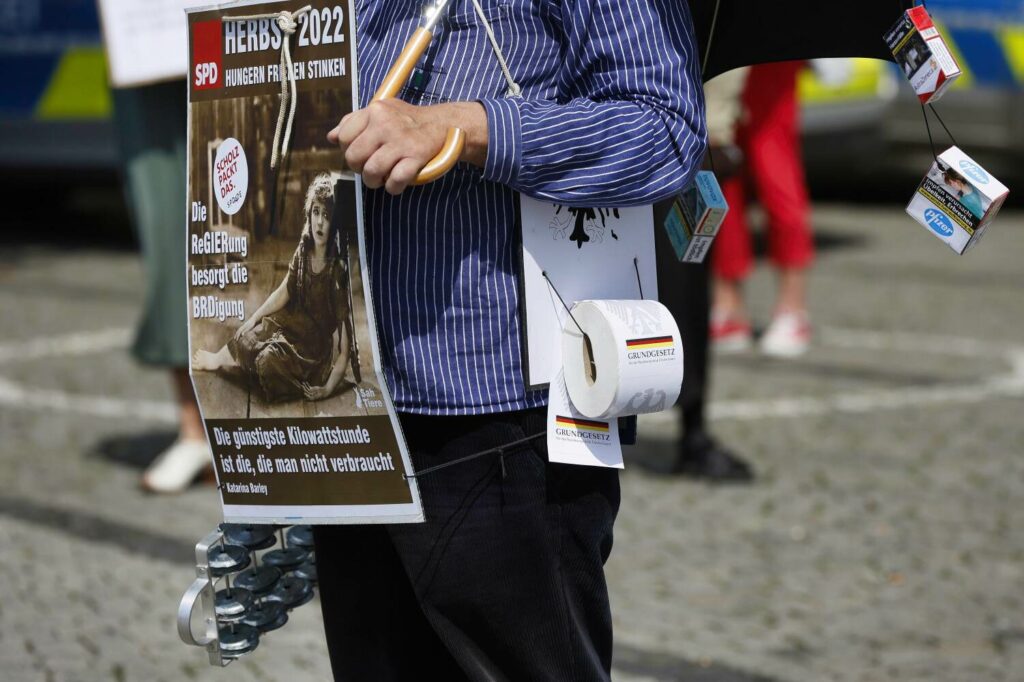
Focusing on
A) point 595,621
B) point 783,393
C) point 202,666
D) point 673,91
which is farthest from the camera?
point 783,393

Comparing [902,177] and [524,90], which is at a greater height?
[524,90]

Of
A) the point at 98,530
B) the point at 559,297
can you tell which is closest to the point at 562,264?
the point at 559,297

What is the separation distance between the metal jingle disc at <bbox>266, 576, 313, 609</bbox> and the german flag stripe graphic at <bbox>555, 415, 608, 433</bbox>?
23.7 inches

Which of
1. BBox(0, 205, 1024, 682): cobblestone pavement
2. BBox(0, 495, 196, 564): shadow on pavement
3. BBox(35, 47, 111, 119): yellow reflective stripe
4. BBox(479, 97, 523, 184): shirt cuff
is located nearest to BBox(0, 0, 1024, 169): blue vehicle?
BBox(35, 47, 111, 119): yellow reflective stripe

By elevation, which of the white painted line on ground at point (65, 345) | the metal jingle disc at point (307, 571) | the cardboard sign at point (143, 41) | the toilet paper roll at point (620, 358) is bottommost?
the white painted line on ground at point (65, 345)

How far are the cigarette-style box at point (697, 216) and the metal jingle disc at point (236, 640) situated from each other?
0.81m

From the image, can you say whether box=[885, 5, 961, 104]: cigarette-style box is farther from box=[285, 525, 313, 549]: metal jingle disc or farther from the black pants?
box=[285, 525, 313, 549]: metal jingle disc

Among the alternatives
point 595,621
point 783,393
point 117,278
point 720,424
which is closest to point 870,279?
point 783,393

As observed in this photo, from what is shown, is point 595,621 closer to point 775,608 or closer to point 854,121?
point 775,608

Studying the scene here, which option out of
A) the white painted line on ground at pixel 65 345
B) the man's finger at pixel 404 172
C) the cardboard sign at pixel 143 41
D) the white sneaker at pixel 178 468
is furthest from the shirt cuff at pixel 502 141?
the white painted line on ground at pixel 65 345

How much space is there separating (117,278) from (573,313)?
7.22 metres

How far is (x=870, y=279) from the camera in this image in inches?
332

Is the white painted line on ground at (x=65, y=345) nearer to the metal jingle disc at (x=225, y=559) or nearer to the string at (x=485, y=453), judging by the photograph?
the metal jingle disc at (x=225, y=559)

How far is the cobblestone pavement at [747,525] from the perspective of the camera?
3.27 m
